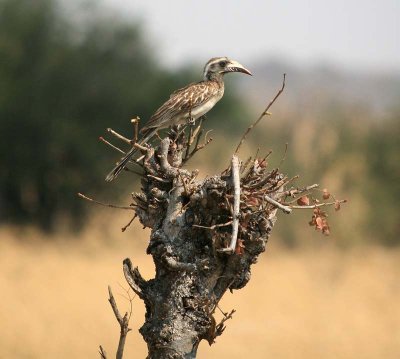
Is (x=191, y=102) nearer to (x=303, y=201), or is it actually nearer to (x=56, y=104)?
(x=303, y=201)

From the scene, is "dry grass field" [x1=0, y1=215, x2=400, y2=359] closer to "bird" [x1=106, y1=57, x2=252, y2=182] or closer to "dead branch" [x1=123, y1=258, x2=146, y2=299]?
"bird" [x1=106, y1=57, x2=252, y2=182]

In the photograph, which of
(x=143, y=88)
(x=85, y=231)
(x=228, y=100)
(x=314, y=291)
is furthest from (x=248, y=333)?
(x=228, y=100)

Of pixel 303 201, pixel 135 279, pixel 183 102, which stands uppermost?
pixel 183 102

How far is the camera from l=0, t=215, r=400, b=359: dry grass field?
1470cm

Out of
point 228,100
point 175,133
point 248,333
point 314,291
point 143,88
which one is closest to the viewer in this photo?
point 175,133

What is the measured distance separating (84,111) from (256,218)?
22.2 meters

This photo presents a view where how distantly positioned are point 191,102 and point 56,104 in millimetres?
20335

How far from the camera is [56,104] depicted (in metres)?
26.2

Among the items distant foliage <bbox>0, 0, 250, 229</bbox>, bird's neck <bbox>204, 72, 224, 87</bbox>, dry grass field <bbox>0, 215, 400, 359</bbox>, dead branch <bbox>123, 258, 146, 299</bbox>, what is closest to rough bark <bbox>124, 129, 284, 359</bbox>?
dead branch <bbox>123, 258, 146, 299</bbox>

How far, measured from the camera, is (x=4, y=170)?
1006 inches

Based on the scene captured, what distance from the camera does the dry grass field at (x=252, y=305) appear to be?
1470 cm

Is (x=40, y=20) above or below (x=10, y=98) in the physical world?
above

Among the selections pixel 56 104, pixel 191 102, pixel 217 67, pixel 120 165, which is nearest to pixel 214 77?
pixel 217 67

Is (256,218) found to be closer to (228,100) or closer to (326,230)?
(326,230)
